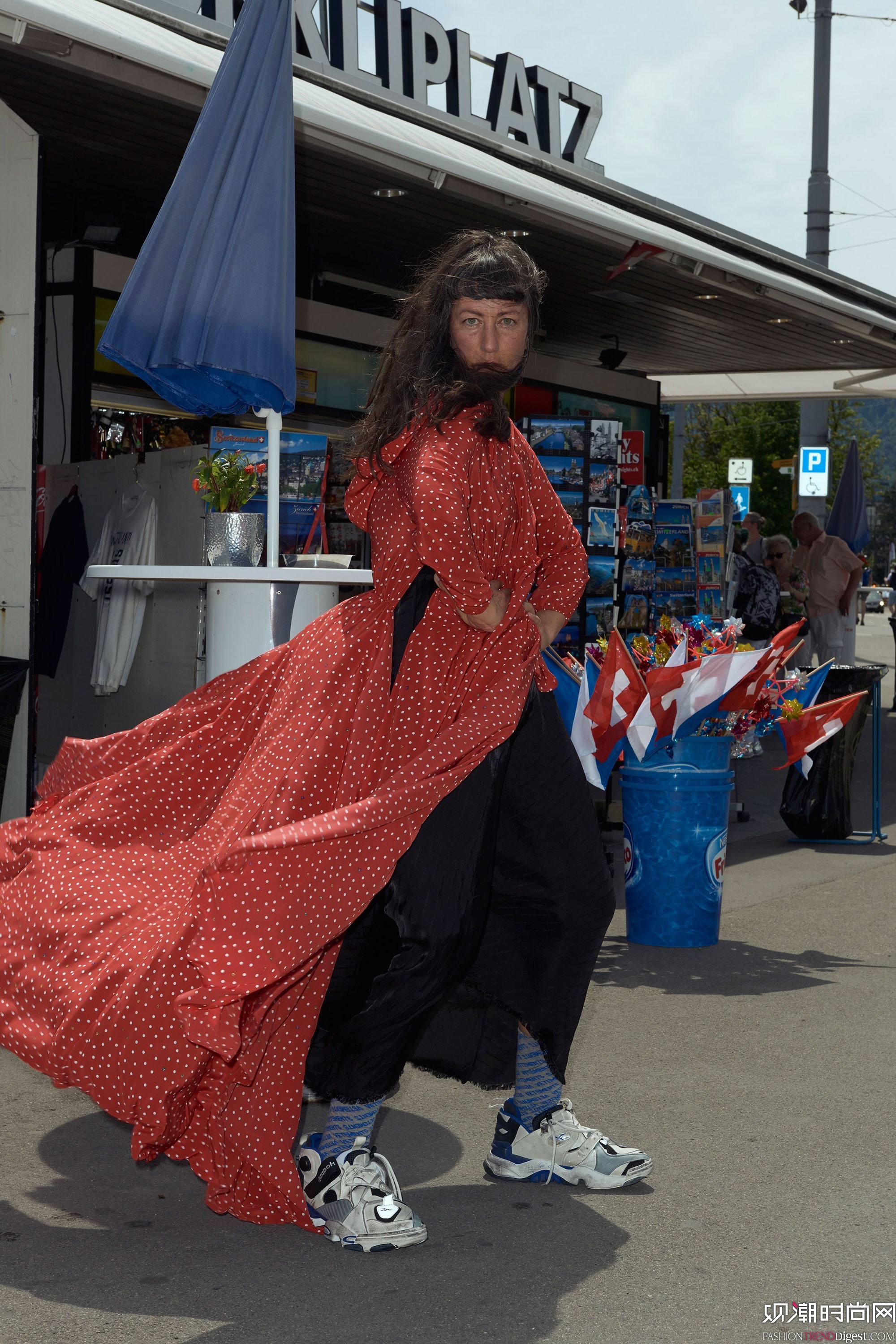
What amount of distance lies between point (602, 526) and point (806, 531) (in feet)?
14.7

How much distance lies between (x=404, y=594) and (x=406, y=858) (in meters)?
0.53

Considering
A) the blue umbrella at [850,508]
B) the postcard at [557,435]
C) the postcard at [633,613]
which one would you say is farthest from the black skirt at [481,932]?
the blue umbrella at [850,508]

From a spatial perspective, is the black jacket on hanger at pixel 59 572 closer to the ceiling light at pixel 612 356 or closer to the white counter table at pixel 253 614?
the white counter table at pixel 253 614

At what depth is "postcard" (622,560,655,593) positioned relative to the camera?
9.14 m

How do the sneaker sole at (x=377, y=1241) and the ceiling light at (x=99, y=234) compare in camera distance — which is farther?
the ceiling light at (x=99, y=234)

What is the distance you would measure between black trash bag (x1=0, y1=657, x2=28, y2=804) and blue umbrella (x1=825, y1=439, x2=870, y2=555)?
443 inches

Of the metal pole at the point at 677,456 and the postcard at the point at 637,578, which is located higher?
the metal pole at the point at 677,456

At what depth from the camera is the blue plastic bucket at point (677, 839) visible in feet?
16.6

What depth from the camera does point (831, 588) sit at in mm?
12156

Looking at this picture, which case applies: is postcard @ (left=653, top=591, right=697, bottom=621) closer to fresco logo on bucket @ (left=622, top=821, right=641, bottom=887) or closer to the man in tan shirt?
the man in tan shirt

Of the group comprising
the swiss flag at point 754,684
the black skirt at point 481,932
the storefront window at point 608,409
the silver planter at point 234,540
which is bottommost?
the black skirt at point 481,932

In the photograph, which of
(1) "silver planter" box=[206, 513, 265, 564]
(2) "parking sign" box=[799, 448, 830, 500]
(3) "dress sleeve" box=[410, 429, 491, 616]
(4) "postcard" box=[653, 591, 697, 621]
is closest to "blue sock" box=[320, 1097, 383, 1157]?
(3) "dress sleeve" box=[410, 429, 491, 616]

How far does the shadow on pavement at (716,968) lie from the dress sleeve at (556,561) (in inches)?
83.1

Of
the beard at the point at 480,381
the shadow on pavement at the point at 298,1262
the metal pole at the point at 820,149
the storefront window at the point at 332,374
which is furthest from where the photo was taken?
the metal pole at the point at 820,149
